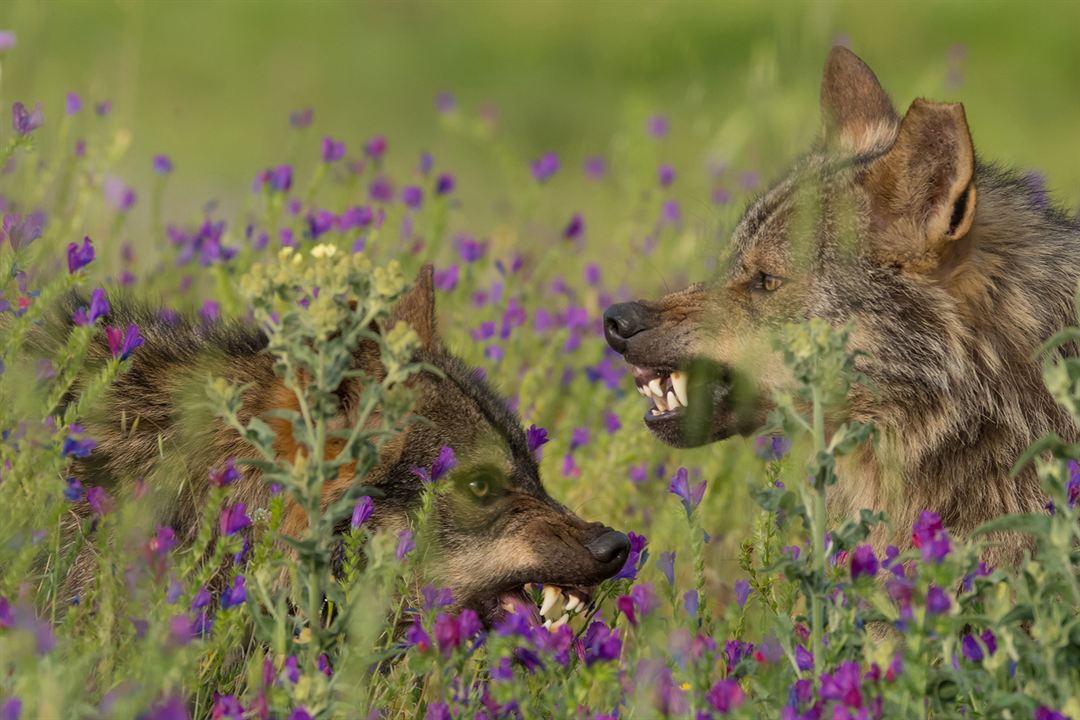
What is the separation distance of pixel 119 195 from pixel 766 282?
3.46 metres

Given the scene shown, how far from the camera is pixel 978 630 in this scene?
3535 mm

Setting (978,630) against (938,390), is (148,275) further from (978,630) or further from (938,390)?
(978,630)

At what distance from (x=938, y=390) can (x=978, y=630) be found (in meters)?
1.16

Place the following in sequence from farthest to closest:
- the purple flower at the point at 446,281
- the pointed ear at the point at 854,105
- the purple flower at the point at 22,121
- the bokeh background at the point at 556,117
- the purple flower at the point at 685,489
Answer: the purple flower at the point at 446,281 → the bokeh background at the point at 556,117 → the pointed ear at the point at 854,105 → the purple flower at the point at 22,121 → the purple flower at the point at 685,489

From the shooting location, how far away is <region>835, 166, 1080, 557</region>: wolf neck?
14.9 feet

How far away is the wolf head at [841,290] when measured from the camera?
451 cm

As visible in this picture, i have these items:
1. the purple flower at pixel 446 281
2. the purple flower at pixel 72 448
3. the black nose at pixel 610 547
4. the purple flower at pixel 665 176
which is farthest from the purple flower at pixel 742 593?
the purple flower at pixel 665 176

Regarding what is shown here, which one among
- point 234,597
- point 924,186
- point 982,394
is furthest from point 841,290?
point 234,597

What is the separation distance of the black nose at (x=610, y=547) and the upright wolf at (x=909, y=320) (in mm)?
635

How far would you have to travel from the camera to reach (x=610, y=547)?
13.8 feet

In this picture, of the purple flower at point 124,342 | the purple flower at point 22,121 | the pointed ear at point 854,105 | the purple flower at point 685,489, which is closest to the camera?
the purple flower at point 685,489

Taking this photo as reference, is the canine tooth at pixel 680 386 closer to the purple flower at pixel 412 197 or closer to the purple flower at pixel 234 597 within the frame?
the purple flower at pixel 412 197

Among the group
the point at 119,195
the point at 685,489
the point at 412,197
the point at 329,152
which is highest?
the point at 685,489

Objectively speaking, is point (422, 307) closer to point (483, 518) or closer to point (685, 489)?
point (483, 518)
